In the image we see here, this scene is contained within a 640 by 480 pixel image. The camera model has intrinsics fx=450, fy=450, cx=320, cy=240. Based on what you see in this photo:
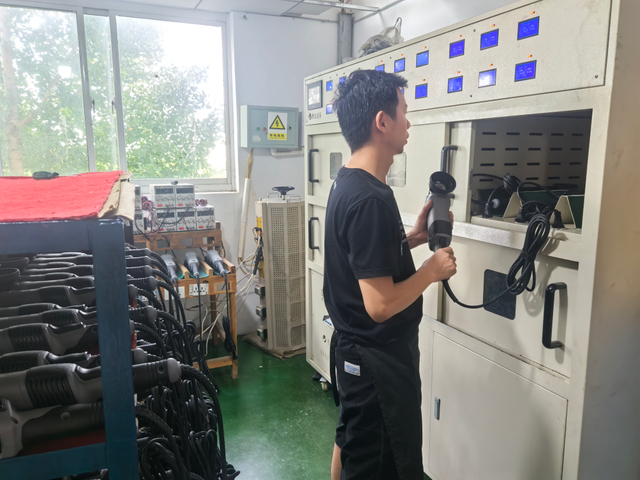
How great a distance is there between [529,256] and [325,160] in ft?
5.18

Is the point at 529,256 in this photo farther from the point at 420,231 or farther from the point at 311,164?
the point at 311,164

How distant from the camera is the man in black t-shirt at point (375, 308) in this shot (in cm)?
138

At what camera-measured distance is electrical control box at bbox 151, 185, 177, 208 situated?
10.5 feet

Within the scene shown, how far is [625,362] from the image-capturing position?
1.39 metres

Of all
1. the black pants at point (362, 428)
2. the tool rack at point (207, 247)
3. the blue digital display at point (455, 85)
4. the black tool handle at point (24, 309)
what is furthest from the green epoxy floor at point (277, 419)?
the blue digital display at point (455, 85)

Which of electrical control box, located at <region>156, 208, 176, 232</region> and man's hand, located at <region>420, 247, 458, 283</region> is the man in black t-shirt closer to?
man's hand, located at <region>420, 247, 458, 283</region>

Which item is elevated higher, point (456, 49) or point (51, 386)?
point (456, 49)

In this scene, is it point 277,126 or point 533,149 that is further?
point 277,126

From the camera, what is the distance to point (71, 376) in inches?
28.8

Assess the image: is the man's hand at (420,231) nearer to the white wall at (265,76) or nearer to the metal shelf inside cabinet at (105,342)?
the metal shelf inside cabinet at (105,342)

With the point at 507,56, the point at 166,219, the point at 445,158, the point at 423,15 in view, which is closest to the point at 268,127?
the point at 166,219

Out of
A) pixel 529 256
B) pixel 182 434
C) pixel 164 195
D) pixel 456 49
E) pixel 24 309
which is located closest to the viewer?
pixel 24 309

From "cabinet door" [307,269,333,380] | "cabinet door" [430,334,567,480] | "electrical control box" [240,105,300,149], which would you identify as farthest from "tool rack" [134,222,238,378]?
"cabinet door" [430,334,567,480]

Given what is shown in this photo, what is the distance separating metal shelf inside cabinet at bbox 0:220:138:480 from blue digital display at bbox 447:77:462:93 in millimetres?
1373
